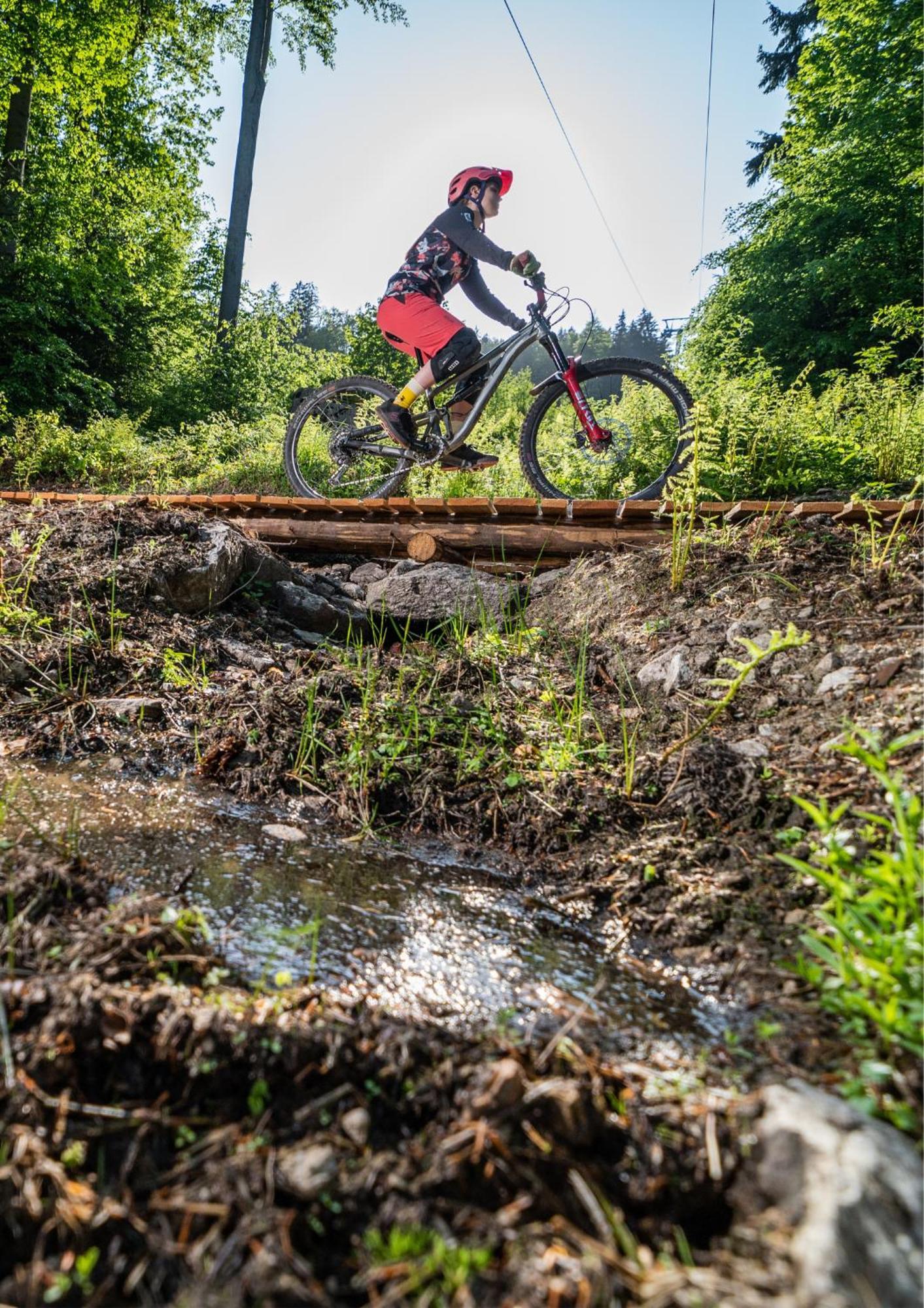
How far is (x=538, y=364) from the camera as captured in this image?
78000 mm

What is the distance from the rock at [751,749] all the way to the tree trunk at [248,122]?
57.3 feet

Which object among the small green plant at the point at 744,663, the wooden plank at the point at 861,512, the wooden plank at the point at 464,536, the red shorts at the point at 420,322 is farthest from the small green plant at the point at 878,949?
the red shorts at the point at 420,322

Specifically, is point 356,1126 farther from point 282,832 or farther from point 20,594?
point 20,594

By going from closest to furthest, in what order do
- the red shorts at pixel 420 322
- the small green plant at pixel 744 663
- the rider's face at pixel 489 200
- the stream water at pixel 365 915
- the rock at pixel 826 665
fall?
the stream water at pixel 365 915, the small green plant at pixel 744 663, the rock at pixel 826 665, the rider's face at pixel 489 200, the red shorts at pixel 420 322

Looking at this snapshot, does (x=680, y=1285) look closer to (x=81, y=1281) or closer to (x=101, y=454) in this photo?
(x=81, y=1281)

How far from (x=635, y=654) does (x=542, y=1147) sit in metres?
2.60

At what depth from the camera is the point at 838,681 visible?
250 cm

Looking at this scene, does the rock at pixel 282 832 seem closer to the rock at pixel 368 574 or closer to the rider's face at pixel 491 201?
the rock at pixel 368 574

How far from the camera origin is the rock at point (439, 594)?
167 inches

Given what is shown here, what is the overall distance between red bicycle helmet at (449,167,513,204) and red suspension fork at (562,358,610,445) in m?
1.51

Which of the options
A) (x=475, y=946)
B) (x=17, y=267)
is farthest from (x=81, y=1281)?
(x=17, y=267)

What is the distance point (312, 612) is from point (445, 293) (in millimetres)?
2907

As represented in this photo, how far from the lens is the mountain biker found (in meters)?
5.00

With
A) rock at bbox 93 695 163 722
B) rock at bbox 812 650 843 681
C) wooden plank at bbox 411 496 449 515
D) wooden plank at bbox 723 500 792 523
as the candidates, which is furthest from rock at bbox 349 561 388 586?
rock at bbox 812 650 843 681
